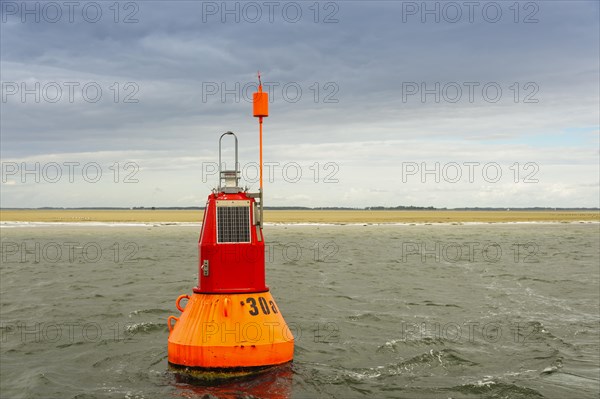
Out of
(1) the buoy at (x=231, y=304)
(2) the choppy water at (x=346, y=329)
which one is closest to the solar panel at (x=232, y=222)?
(1) the buoy at (x=231, y=304)

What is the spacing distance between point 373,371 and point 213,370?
294 cm

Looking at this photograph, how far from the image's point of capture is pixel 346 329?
1517cm

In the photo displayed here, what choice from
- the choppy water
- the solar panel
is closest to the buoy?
the solar panel

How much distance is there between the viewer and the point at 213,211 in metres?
10.9

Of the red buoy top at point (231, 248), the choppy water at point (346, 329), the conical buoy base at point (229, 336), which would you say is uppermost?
the red buoy top at point (231, 248)

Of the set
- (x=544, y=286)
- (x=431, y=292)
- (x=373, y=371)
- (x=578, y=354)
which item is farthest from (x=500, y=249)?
(x=373, y=371)

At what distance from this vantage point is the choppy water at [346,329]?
34.2 ft

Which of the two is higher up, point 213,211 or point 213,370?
point 213,211

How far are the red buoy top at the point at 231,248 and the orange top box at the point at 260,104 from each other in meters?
1.43

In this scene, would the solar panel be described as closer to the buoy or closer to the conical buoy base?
the buoy

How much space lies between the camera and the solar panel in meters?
10.8

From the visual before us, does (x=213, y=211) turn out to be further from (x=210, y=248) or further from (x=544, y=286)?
(x=544, y=286)

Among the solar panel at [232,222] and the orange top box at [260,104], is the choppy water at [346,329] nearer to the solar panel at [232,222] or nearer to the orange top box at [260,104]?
the solar panel at [232,222]

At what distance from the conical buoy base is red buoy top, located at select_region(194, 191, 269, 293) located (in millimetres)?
196
